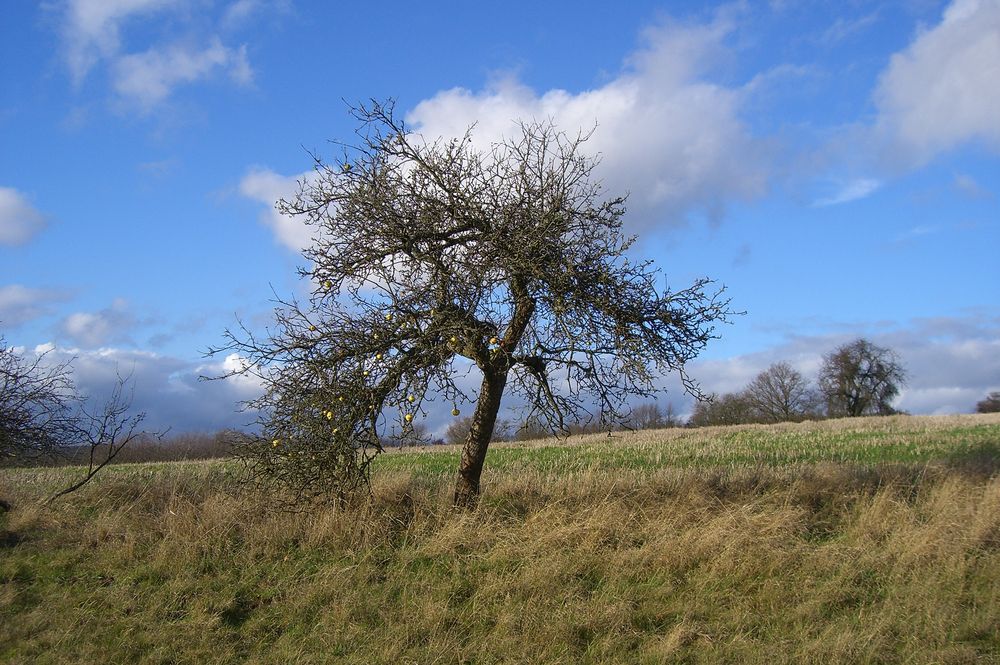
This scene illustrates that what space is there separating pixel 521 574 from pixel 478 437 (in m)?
2.59

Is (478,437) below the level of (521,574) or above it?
above

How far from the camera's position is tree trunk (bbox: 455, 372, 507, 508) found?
9828 millimetres

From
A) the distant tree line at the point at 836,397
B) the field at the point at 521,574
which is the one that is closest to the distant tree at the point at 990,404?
the distant tree line at the point at 836,397

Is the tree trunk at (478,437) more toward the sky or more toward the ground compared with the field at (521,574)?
more toward the sky

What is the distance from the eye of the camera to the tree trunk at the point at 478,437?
9828mm

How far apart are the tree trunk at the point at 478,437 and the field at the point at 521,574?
37cm

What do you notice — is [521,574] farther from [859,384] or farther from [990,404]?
[990,404]

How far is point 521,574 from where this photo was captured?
25.5 feet

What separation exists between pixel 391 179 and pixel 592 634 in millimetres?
6108

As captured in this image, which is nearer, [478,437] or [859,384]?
[478,437]

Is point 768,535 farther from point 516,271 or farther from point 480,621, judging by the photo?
point 516,271

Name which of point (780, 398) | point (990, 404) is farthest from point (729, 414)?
point (990, 404)

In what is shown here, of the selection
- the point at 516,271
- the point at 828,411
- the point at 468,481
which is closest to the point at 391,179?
the point at 516,271

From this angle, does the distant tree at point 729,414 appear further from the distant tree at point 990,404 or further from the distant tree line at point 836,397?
the distant tree at point 990,404
